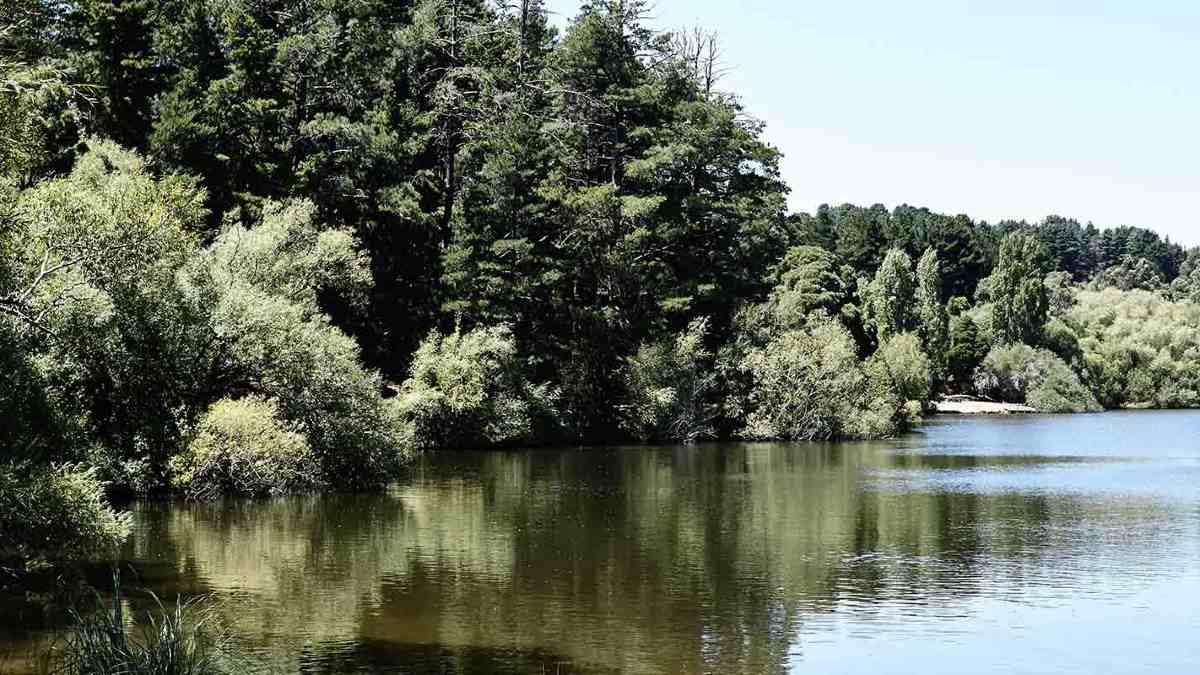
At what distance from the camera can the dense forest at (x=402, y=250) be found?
1278 inches

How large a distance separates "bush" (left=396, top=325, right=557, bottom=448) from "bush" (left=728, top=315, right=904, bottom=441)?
1361cm

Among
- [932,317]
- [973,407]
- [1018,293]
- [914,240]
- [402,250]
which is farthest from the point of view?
[914,240]

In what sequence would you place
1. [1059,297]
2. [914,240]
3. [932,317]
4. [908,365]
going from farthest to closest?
[914,240] < [1059,297] < [932,317] < [908,365]

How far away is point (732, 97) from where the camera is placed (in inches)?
2977

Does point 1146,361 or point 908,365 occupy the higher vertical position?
point 1146,361

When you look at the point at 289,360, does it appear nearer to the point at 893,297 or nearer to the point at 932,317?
the point at 893,297

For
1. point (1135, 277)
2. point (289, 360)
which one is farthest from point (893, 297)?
point (1135, 277)

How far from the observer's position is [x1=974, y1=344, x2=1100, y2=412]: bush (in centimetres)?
10631

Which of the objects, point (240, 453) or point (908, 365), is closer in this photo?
point (240, 453)

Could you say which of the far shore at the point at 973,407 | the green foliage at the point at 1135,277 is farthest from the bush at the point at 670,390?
the green foliage at the point at 1135,277

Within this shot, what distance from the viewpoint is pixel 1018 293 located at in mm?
108375

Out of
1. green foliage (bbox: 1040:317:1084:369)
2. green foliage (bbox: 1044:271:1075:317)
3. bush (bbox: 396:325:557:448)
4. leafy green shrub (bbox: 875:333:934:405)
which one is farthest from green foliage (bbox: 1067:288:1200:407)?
bush (bbox: 396:325:557:448)

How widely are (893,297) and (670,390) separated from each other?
47634mm

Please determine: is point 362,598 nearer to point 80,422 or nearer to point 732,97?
point 80,422
